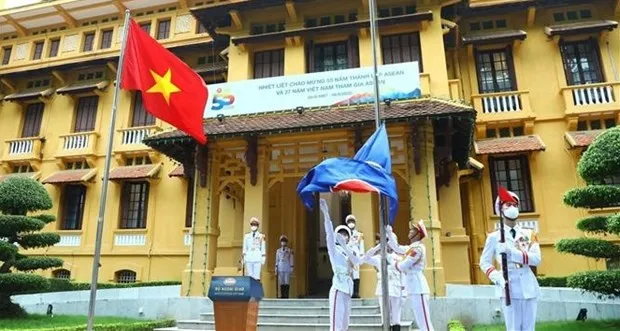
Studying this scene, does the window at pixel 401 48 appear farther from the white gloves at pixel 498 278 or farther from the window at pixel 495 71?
the white gloves at pixel 498 278

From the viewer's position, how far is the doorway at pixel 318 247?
613 inches

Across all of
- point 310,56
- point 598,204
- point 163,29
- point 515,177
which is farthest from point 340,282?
point 163,29

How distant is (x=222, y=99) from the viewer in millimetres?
13578

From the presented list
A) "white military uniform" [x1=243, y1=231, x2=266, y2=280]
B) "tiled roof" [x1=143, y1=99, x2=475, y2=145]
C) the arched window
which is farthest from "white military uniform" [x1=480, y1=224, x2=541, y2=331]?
the arched window

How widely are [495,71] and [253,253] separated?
11.2 m

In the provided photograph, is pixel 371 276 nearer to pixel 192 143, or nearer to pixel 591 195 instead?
pixel 591 195

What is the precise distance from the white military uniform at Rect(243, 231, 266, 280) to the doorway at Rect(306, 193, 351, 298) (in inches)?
160

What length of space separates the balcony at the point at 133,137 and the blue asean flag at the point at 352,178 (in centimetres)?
1345

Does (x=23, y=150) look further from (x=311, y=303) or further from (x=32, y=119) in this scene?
(x=311, y=303)

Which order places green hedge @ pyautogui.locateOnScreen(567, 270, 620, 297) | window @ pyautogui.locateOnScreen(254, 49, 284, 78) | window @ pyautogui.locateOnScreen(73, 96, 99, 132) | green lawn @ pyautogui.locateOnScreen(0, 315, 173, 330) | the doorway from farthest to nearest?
window @ pyautogui.locateOnScreen(73, 96, 99, 132), window @ pyautogui.locateOnScreen(254, 49, 284, 78), the doorway, green lawn @ pyautogui.locateOnScreen(0, 315, 173, 330), green hedge @ pyautogui.locateOnScreen(567, 270, 620, 297)

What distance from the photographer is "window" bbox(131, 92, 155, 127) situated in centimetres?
1916

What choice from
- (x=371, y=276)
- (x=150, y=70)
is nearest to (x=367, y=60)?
(x=371, y=276)

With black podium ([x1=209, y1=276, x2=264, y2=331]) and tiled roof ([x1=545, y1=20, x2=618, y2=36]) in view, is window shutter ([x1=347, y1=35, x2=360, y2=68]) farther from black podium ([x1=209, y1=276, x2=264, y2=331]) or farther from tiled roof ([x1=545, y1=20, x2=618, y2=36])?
black podium ([x1=209, y1=276, x2=264, y2=331])

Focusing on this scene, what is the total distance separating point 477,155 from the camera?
A: 15.6m
